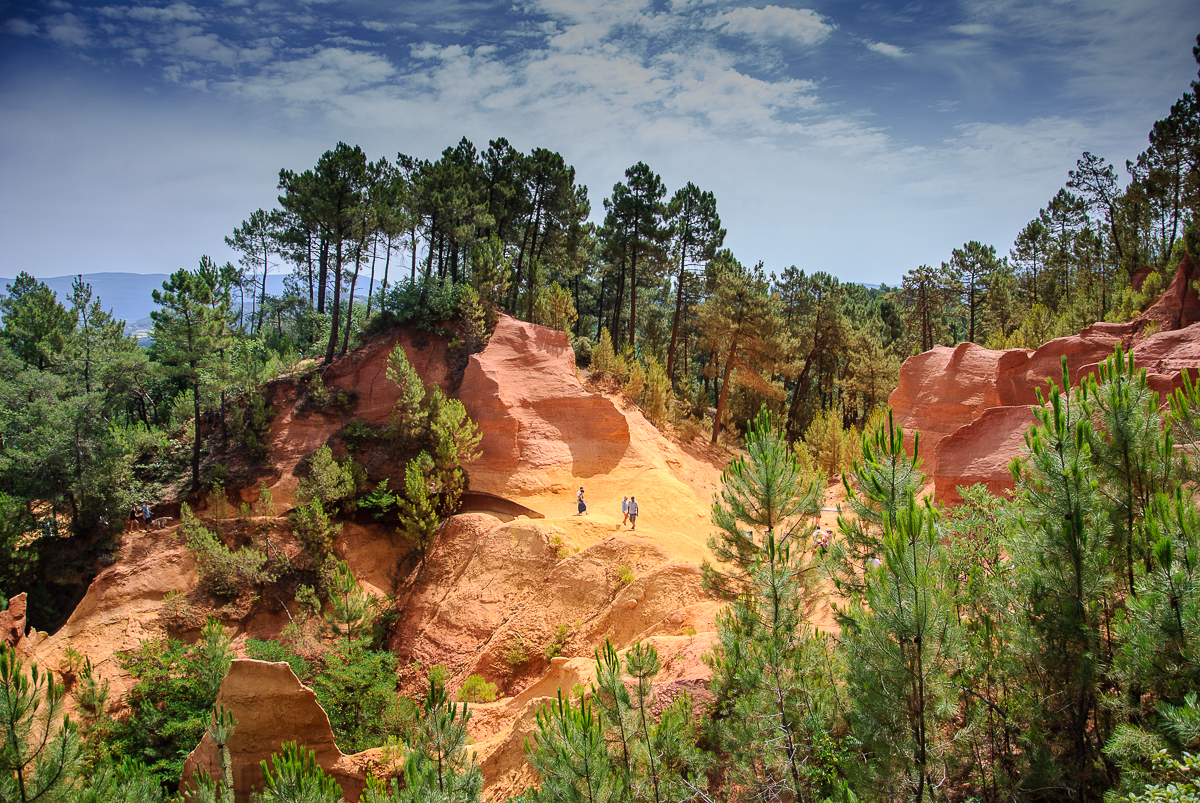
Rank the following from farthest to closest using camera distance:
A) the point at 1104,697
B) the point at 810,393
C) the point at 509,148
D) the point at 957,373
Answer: the point at 810,393, the point at 509,148, the point at 957,373, the point at 1104,697

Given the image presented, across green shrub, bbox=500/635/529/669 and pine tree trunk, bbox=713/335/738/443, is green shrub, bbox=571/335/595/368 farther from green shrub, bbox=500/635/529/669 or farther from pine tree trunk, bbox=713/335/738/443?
green shrub, bbox=500/635/529/669

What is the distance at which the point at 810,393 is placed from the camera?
162 ft

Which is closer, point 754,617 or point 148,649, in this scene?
point 754,617

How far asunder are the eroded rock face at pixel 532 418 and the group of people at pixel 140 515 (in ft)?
48.9

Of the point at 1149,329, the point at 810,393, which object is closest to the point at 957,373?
the point at 1149,329

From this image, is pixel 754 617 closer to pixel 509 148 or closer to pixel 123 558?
pixel 123 558

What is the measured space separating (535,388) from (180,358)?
51.9ft

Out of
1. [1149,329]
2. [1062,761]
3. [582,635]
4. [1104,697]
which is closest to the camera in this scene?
[1104,697]

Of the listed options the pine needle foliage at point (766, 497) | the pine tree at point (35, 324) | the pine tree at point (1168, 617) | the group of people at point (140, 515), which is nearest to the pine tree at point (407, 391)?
the group of people at point (140, 515)

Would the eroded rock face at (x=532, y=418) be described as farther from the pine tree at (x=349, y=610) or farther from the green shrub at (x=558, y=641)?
the green shrub at (x=558, y=641)

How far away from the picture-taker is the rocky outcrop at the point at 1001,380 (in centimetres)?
1366

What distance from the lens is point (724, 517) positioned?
→ 33.7 feet

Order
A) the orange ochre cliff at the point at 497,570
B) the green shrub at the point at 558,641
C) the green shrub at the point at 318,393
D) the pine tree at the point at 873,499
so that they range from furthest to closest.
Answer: the green shrub at the point at 318,393 → the green shrub at the point at 558,641 → the orange ochre cliff at the point at 497,570 → the pine tree at the point at 873,499

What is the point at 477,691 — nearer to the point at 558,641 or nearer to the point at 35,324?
the point at 558,641
